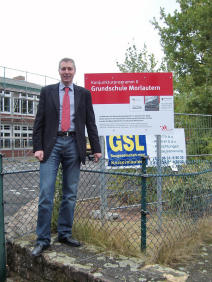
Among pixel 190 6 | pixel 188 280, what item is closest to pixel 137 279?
pixel 188 280

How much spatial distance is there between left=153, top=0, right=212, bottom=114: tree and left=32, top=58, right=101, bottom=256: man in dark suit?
22.5ft

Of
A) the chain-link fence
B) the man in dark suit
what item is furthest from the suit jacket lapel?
the chain-link fence

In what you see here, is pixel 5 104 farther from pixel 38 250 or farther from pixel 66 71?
pixel 38 250

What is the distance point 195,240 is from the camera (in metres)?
3.48

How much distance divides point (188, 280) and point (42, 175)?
1700mm

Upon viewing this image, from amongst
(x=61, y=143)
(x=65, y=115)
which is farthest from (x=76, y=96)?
(x=61, y=143)

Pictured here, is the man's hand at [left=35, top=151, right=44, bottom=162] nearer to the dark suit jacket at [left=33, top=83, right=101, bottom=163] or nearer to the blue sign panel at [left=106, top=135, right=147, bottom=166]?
the dark suit jacket at [left=33, top=83, right=101, bottom=163]

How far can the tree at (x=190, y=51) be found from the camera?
30.7ft

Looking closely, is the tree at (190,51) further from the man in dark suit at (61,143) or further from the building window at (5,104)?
the building window at (5,104)

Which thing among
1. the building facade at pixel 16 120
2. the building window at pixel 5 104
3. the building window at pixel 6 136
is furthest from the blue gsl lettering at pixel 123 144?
the building window at pixel 5 104

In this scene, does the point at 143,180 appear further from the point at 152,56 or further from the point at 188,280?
the point at 152,56

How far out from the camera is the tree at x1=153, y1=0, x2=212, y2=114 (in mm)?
9359

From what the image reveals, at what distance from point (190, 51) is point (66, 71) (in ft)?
25.9

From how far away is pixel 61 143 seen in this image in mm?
3129
